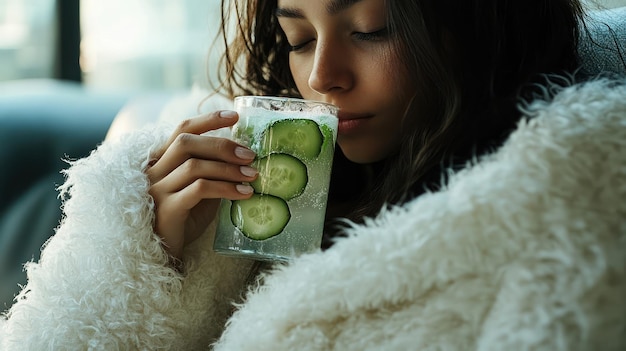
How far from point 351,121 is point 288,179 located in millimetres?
252

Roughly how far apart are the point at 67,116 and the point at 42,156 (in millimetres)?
125

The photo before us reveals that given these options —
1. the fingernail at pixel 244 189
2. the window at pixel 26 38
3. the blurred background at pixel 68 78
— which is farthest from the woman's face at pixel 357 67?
the window at pixel 26 38

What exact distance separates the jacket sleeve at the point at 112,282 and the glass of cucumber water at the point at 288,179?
22 cm

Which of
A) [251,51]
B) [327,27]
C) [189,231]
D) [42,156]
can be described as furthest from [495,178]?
[42,156]

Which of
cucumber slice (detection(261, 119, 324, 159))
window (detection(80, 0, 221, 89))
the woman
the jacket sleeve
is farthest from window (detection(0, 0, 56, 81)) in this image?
cucumber slice (detection(261, 119, 324, 159))

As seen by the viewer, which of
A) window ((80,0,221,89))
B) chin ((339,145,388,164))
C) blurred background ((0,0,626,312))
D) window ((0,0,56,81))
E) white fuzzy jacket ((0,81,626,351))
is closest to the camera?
white fuzzy jacket ((0,81,626,351))

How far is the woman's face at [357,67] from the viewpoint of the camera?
1.00 meters

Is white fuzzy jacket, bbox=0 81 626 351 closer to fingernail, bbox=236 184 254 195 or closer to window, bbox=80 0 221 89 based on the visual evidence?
fingernail, bbox=236 184 254 195

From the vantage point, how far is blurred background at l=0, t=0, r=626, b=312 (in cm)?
154

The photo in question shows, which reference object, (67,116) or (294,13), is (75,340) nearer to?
(294,13)

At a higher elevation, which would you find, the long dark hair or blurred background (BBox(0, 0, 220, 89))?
the long dark hair

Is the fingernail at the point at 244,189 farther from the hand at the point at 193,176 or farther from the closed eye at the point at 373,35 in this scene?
the closed eye at the point at 373,35

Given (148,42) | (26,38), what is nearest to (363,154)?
(26,38)

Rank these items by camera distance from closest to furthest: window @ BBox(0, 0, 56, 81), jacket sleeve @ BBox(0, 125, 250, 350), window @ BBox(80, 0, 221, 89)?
jacket sleeve @ BBox(0, 125, 250, 350) → window @ BBox(0, 0, 56, 81) → window @ BBox(80, 0, 221, 89)
